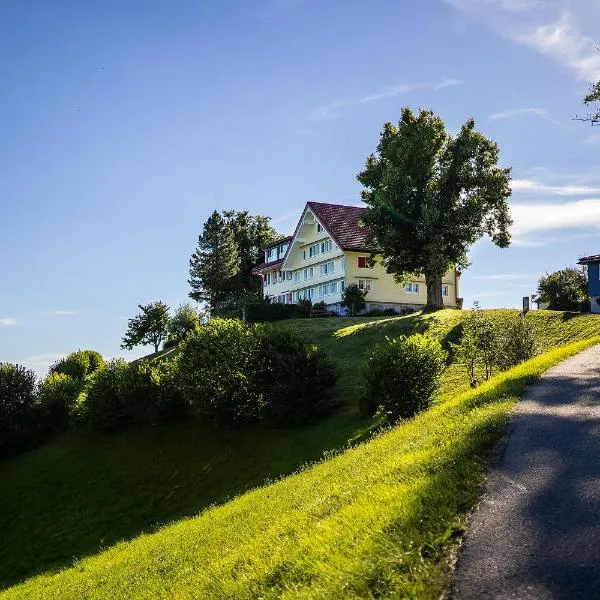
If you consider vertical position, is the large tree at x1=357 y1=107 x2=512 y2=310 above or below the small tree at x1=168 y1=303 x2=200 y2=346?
above

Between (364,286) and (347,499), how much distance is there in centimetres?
5979

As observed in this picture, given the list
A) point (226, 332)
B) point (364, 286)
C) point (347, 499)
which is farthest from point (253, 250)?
point (347, 499)

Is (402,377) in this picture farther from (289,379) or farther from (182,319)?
(182,319)

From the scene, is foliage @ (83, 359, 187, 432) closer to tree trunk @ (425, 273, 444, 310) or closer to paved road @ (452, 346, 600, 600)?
tree trunk @ (425, 273, 444, 310)

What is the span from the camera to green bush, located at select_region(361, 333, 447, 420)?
26641 millimetres

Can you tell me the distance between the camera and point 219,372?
3431cm

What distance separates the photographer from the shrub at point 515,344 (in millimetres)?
27359

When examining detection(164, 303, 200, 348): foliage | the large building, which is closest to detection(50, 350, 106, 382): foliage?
detection(164, 303, 200, 348): foliage

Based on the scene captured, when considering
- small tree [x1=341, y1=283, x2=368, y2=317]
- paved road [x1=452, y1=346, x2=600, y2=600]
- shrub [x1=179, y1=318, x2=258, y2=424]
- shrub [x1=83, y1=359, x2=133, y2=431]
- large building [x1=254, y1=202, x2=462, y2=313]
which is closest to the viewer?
paved road [x1=452, y1=346, x2=600, y2=600]

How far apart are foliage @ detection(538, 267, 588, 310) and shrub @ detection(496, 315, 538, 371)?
2768 centimetres

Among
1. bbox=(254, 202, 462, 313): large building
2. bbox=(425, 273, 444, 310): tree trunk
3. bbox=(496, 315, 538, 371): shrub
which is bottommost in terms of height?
bbox=(496, 315, 538, 371): shrub

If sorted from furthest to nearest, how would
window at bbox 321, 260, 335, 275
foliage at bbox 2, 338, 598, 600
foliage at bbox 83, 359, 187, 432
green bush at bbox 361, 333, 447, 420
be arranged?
window at bbox 321, 260, 335, 275 < foliage at bbox 83, 359, 187, 432 < green bush at bbox 361, 333, 447, 420 < foliage at bbox 2, 338, 598, 600

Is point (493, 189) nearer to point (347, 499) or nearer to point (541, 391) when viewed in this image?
point (541, 391)

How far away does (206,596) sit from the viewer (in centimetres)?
872
